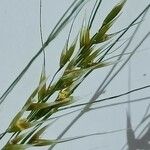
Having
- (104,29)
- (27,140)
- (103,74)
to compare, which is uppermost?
(103,74)

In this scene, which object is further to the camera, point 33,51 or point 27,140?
point 33,51

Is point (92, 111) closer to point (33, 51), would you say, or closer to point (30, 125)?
point (33, 51)

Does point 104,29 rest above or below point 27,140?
above

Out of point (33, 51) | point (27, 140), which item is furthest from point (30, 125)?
point (33, 51)

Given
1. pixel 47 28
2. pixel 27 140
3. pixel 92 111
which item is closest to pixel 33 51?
pixel 47 28

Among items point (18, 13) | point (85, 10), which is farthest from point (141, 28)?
point (18, 13)

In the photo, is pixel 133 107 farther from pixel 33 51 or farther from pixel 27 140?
pixel 27 140

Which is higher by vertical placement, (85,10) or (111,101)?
(85,10)

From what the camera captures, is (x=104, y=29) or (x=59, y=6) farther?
(x=59, y=6)

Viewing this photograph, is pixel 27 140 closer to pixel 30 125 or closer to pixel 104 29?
pixel 30 125
